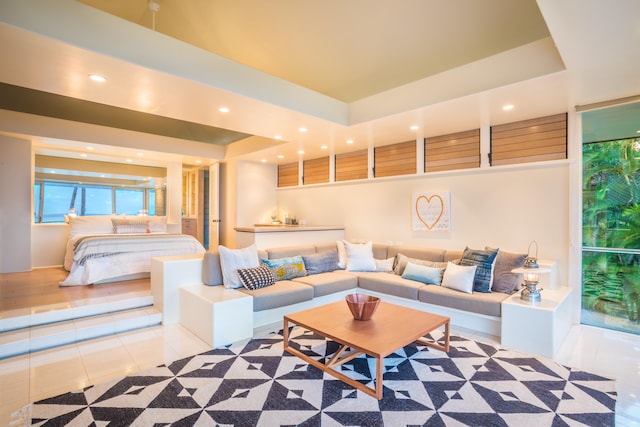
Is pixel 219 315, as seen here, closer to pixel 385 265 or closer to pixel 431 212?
pixel 385 265

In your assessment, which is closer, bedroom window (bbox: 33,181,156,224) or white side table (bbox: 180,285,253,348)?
white side table (bbox: 180,285,253,348)

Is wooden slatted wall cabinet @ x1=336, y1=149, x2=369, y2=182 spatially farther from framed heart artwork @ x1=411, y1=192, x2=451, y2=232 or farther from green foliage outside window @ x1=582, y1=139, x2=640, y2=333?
green foliage outside window @ x1=582, y1=139, x2=640, y2=333

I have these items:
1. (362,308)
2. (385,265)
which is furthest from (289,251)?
(362,308)

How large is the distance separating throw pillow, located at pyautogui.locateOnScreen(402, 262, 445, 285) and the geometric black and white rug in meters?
1.12

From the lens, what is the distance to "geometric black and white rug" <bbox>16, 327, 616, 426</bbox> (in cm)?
195

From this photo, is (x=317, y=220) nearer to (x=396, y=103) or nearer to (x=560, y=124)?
(x=396, y=103)

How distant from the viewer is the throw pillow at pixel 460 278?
3471mm

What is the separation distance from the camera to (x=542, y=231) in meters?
3.68

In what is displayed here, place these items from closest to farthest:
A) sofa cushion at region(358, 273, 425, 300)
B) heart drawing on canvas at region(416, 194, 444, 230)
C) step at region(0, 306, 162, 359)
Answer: step at region(0, 306, 162, 359), sofa cushion at region(358, 273, 425, 300), heart drawing on canvas at region(416, 194, 444, 230)

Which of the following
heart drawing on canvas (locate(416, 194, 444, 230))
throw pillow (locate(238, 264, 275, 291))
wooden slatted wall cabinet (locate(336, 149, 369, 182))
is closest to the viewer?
throw pillow (locate(238, 264, 275, 291))

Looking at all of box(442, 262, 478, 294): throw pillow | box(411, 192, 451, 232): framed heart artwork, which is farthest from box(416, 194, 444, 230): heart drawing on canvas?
box(442, 262, 478, 294): throw pillow

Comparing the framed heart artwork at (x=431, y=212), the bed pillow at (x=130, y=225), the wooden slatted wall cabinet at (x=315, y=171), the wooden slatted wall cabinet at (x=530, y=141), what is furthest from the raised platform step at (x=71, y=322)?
the wooden slatted wall cabinet at (x=530, y=141)

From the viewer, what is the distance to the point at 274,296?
11.3ft

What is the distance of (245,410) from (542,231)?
3673 mm
